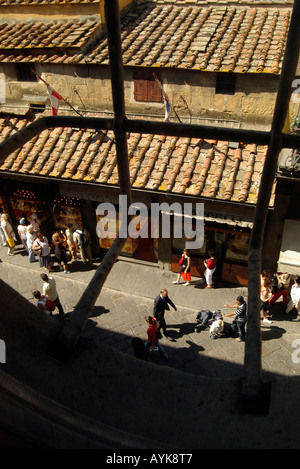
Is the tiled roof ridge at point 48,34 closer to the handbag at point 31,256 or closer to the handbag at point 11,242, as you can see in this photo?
the handbag at point 11,242

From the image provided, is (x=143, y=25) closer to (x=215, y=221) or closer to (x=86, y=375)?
(x=215, y=221)

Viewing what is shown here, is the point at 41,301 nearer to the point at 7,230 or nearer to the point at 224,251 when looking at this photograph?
the point at 7,230

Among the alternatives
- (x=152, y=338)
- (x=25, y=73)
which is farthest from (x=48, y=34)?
(x=152, y=338)

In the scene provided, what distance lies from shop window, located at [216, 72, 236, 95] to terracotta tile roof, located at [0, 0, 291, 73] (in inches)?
12.5

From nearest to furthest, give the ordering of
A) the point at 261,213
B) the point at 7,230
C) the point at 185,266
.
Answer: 1. the point at 261,213
2. the point at 185,266
3. the point at 7,230

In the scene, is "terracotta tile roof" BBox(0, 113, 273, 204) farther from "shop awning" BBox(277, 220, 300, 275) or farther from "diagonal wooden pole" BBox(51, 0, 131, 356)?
"diagonal wooden pole" BBox(51, 0, 131, 356)

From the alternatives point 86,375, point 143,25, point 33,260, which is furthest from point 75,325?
point 143,25

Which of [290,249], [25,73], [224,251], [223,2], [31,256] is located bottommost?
[31,256]

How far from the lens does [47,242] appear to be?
34.2ft

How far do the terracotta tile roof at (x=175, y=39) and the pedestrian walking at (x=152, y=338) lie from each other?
5.87m

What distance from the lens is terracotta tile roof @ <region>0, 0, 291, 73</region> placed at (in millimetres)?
8609

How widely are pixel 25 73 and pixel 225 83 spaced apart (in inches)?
231

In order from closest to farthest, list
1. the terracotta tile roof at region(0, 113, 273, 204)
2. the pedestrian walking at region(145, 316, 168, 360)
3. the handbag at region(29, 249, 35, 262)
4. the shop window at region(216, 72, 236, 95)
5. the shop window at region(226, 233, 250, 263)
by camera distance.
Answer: the pedestrian walking at region(145, 316, 168, 360)
the terracotta tile roof at region(0, 113, 273, 204)
the shop window at region(216, 72, 236, 95)
the shop window at region(226, 233, 250, 263)
the handbag at region(29, 249, 35, 262)

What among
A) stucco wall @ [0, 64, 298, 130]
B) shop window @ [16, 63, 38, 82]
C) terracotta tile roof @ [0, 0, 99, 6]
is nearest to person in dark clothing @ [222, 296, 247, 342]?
stucco wall @ [0, 64, 298, 130]
